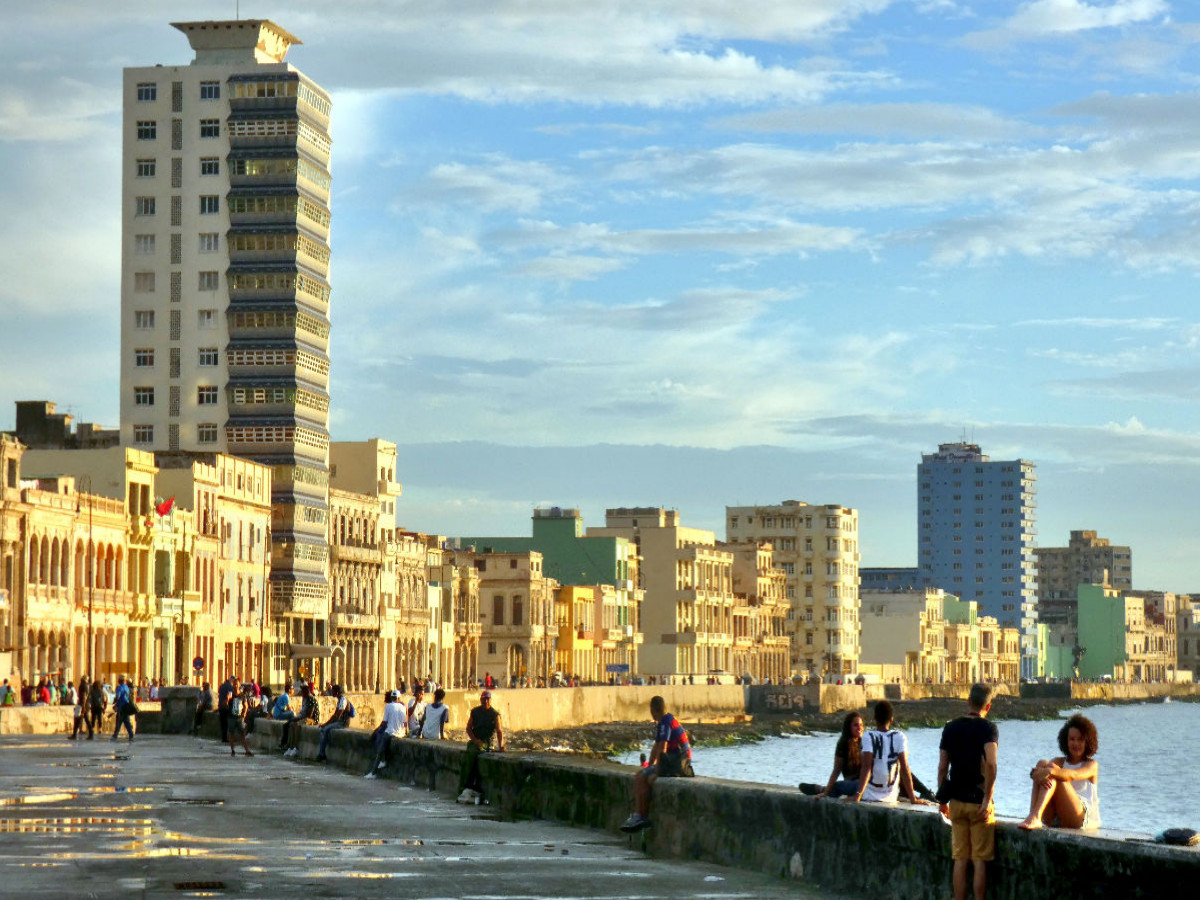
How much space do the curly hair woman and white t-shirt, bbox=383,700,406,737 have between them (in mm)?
24804

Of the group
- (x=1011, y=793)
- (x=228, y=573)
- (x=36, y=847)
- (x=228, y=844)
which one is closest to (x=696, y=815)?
(x=228, y=844)

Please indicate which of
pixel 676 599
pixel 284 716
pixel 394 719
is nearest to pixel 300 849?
pixel 394 719

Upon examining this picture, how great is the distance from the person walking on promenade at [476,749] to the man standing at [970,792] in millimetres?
15143

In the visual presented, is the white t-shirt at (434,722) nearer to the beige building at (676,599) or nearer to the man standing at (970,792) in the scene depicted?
the man standing at (970,792)

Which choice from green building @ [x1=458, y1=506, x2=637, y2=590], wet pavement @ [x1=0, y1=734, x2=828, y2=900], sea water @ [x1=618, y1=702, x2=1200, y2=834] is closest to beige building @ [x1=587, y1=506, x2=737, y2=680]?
green building @ [x1=458, y1=506, x2=637, y2=590]

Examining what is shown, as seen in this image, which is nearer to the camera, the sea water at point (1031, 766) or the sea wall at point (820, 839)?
the sea wall at point (820, 839)

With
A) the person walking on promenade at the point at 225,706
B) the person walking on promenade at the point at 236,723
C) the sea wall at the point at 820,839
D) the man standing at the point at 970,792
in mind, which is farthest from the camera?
the person walking on promenade at the point at 225,706

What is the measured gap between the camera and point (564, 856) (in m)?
22.0

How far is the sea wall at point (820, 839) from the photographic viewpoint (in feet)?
46.9

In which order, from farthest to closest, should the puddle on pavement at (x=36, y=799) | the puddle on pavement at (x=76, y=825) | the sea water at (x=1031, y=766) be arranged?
the sea water at (x=1031, y=766) → the puddle on pavement at (x=36, y=799) → the puddle on pavement at (x=76, y=825)

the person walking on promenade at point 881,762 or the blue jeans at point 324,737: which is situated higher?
the person walking on promenade at point 881,762

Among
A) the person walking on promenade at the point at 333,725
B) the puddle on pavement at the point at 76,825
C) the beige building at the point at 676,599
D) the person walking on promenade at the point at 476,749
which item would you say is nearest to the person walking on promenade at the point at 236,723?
the person walking on promenade at the point at 333,725

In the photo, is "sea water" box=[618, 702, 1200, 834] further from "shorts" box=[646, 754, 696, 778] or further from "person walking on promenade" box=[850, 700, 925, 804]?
"person walking on promenade" box=[850, 700, 925, 804]

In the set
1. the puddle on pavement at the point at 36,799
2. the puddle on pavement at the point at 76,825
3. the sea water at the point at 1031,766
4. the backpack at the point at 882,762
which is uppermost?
the backpack at the point at 882,762
